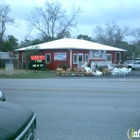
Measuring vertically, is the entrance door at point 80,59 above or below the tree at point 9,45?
below

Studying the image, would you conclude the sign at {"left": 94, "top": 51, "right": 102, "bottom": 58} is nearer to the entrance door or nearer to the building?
the building

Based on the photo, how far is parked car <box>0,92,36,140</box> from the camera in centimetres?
265

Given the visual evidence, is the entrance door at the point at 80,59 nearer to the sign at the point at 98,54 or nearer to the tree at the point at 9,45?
the sign at the point at 98,54

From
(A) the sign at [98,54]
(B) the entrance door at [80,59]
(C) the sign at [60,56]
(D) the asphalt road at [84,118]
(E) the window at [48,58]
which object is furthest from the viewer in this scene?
(A) the sign at [98,54]

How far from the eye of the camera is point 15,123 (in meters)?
2.92

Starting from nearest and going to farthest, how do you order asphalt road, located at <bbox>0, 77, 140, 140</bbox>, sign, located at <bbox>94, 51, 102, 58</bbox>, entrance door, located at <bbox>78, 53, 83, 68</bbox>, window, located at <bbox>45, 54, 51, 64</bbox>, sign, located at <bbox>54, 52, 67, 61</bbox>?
asphalt road, located at <bbox>0, 77, 140, 140</bbox> → sign, located at <bbox>54, 52, 67, 61</bbox> → entrance door, located at <bbox>78, 53, 83, 68</bbox> → window, located at <bbox>45, 54, 51, 64</bbox> → sign, located at <bbox>94, 51, 102, 58</bbox>

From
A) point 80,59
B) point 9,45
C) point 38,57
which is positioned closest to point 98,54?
point 80,59

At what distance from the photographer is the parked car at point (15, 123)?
8.69 feet

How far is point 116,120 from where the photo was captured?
674 centimetres

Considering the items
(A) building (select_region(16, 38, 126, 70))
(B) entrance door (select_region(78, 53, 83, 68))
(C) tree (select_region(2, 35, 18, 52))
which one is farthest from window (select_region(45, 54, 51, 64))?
(C) tree (select_region(2, 35, 18, 52))

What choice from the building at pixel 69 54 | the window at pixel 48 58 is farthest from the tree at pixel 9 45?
the window at pixel 48 58

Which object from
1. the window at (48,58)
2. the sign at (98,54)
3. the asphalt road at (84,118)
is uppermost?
the sign at (98,54)

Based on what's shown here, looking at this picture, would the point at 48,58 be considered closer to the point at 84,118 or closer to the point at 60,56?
the point at 60,56

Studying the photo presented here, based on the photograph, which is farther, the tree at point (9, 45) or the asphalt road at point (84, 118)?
the tree at point (9, 45)
